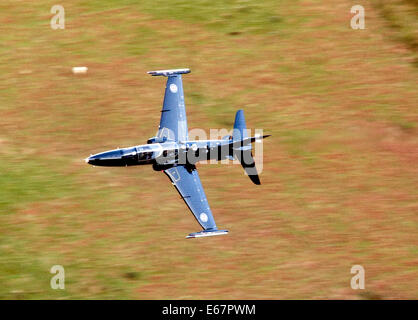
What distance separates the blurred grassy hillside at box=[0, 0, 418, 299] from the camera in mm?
33812

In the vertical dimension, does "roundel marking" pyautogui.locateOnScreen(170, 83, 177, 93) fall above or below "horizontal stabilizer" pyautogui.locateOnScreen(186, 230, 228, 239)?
above

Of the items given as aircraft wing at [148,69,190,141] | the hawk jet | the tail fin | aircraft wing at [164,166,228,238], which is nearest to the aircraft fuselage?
the hawk jet

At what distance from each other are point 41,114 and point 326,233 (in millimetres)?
18636

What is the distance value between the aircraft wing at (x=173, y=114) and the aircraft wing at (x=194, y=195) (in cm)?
199

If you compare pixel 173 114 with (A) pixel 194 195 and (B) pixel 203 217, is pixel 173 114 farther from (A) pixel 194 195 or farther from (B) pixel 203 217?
(B) pixel 203 217

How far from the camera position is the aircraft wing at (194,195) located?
3309cm

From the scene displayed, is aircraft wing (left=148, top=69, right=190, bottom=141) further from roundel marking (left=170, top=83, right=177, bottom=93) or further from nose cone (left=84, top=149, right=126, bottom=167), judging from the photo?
nose cone (left=84, top=149, right=126, bottom=167)

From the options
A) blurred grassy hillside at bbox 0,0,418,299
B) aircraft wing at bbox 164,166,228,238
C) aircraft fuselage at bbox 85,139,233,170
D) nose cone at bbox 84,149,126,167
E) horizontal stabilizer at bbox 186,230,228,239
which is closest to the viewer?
horizontal stabilizer at bbox 186,230,228,239

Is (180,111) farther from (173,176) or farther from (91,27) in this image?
(91,27)

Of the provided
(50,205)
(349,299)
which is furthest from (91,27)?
(349,299)

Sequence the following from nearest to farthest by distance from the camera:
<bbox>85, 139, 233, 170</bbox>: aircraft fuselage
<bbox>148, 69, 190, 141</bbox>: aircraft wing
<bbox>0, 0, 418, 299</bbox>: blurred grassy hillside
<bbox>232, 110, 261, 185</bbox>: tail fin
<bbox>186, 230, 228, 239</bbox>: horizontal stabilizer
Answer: <bbox>186, 230, 228, 239</bbox>: horizontal stabilizer → <bbox>0, 0, 418, 299</bbox>: blurred grassy hillside → <bbox>85, 139, 233, 170</bbox>: aircraft fuselage → <bbox>232, 110, 261, 185</bbox>: tail fin → <bbox>148, 69, 190, 141</bbox>: aircraft wing

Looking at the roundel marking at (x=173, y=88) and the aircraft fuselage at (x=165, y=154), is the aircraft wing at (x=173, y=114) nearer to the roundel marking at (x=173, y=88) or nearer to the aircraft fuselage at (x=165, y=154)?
the roundel marking at (x=173, y=88)

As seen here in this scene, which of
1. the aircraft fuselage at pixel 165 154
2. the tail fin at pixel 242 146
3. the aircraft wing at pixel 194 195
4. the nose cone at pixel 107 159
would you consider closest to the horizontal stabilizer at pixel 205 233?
the aircraft wing at pixel 194 195

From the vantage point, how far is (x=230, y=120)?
41719 mm
